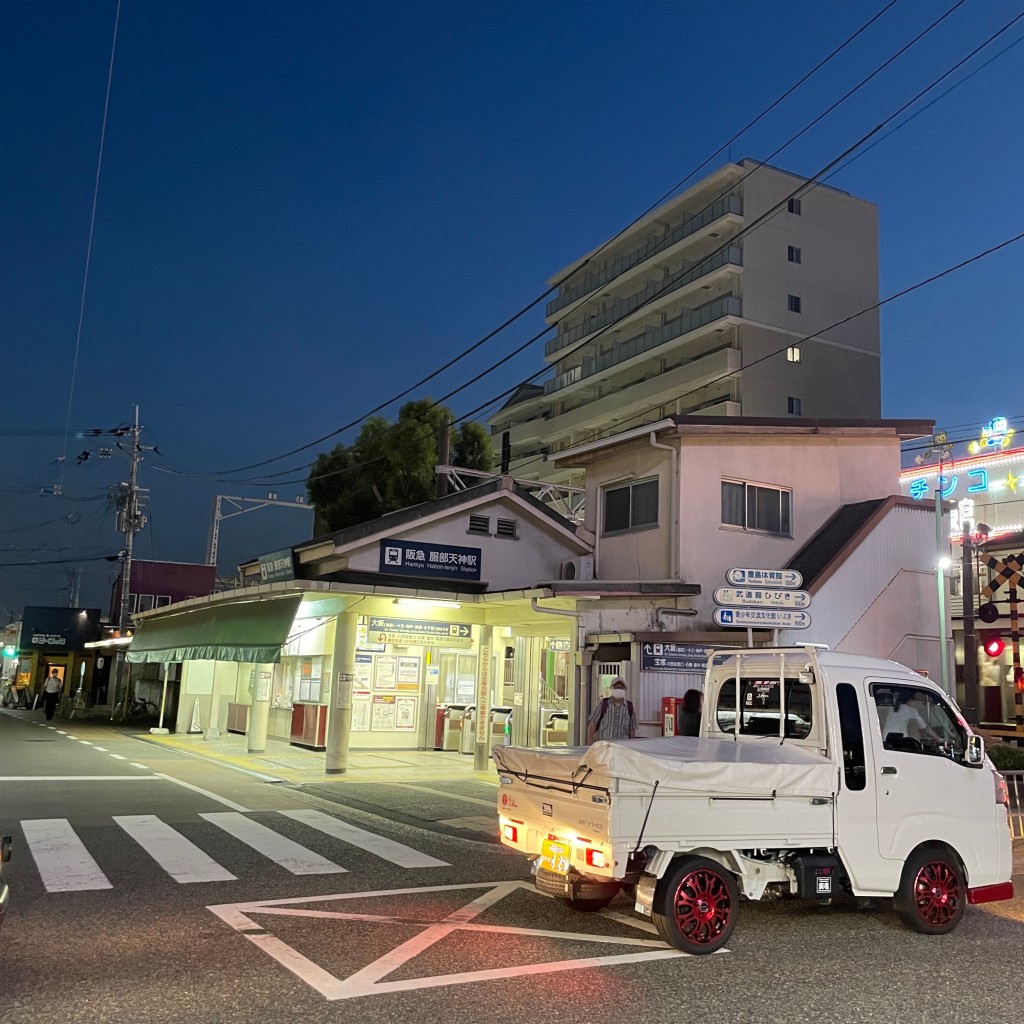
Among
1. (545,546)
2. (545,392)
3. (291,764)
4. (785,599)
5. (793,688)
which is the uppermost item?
(545,392)

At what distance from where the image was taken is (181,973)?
588 centimetres

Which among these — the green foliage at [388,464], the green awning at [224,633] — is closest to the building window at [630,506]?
the green awning at [224,633]

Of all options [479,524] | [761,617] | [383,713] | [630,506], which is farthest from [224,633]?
[761,617]

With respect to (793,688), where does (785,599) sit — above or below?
above

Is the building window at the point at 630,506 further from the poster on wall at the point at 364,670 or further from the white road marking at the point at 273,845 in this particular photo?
the white road marking at the point at 273,845

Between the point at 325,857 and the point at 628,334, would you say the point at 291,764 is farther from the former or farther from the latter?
the point at 628,334

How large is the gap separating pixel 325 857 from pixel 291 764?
955cm

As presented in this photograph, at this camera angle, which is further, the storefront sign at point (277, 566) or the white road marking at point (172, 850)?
the storefront sign at point (277, 566)

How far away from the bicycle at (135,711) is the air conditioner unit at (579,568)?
18.0 meters

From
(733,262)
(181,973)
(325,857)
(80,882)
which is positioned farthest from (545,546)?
(733,262)

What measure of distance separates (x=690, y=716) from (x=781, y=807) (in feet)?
14.2

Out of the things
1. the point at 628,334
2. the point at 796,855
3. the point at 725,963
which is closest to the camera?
the point at 725,963

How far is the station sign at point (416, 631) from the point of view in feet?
59.7

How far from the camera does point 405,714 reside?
23.2 m
